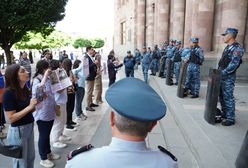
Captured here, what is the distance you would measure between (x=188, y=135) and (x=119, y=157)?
4342 millimetres

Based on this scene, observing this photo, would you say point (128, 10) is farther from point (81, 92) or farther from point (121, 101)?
point (121, 101)

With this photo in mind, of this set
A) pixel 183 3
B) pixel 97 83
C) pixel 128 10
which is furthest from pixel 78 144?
pixel 128 10

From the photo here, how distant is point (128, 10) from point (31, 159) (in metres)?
36.8

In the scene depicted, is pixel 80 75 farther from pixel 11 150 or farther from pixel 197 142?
pixel 11 150

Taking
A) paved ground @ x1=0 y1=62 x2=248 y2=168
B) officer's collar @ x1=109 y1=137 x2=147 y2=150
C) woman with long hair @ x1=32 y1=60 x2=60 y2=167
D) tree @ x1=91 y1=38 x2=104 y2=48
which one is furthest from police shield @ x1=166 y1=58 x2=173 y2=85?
tree @ x1=91 y1=38 x2=104 y2=48

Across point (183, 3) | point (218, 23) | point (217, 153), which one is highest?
point (183, 3)

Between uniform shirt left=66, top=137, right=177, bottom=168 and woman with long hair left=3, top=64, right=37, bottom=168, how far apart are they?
2408 millimetres

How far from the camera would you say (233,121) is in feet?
19.6

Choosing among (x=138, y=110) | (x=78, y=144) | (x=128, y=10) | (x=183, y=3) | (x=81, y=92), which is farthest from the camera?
(x=128, y=10)

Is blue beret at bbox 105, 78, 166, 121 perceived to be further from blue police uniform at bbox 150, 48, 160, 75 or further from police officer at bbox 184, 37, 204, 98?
blue police uniform at bbox 150, 48, 160, 75

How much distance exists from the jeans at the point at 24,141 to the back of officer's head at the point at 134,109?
269 cm

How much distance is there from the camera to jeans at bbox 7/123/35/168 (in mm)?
3727

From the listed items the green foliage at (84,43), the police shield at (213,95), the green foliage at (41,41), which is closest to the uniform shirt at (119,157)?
the police shield at (213,95)

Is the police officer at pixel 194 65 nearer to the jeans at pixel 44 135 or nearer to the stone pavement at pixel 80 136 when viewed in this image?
the stone pavement at pixel 80 136
